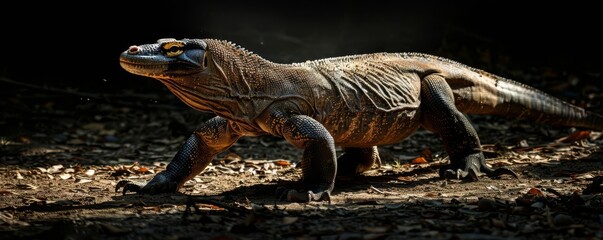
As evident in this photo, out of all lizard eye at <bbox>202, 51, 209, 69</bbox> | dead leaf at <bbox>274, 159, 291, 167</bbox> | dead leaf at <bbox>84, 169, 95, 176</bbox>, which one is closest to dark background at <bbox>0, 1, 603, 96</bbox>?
dead leaf at <bbox>274, 159, 291, 167</bbox>

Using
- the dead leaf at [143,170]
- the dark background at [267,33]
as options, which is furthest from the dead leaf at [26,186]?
the dark background at [267,33]

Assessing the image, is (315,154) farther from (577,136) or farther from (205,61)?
(577,136)

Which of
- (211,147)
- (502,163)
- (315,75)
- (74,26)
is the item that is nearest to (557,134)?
(502,163)

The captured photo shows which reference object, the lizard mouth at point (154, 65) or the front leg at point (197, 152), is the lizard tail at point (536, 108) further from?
the lizard mouth at point (154, 65)

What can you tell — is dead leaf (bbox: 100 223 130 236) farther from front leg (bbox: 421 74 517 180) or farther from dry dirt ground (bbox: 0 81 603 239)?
front leg (bbox: 421 74 517 180)

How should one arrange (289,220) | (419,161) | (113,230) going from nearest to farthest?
1. (113,230)
2. (289,220)
3. (419,161)

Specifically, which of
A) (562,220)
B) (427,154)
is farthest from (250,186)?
(562,220)
